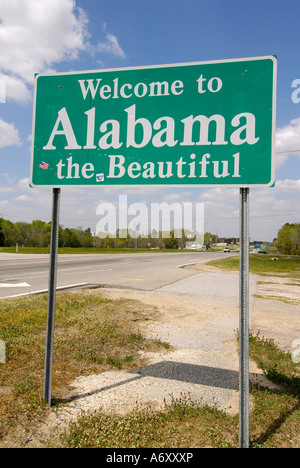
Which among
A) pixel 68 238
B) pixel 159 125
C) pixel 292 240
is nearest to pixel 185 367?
pixel 159 125

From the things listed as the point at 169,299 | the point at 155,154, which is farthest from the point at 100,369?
the point at 169,299

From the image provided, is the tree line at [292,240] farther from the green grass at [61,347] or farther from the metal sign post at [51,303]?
the metal sign post at [51,303]

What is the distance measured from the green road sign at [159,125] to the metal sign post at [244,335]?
1.44 feet

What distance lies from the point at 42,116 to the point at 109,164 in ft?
2.82

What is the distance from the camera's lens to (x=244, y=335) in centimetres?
248

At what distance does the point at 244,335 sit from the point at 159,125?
1.96 meters

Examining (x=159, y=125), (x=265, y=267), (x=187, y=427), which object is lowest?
(x=265, y=267)

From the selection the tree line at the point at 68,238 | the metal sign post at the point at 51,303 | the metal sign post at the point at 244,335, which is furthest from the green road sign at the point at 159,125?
the tree line at the point at 68,238

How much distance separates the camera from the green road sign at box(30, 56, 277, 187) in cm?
271

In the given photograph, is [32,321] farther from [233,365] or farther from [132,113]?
[132,113]

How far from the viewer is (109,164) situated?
3117mm

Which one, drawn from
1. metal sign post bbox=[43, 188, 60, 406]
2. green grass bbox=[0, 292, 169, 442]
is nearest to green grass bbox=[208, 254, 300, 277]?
green grass bbox=[0, 292, 169, 442]

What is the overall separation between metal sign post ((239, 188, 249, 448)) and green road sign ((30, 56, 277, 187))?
0.44 metres

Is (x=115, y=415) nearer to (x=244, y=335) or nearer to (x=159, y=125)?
(x=244, y=335)
